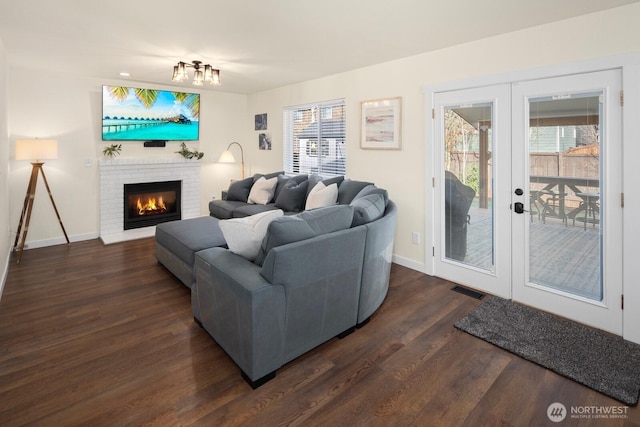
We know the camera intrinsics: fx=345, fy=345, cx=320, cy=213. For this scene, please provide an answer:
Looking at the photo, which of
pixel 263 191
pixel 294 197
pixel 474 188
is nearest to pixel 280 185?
pixel 263 191

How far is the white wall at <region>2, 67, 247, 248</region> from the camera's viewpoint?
15.6 ft

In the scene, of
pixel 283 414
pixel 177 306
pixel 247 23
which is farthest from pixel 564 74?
pixel 177 306

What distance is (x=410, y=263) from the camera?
165 inches

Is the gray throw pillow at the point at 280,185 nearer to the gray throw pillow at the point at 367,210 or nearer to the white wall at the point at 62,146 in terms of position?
the white wall at the point at 62,146

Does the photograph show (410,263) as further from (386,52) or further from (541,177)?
(386,52)

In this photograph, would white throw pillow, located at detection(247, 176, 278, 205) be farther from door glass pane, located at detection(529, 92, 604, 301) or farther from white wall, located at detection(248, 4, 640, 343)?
door glass pane, located at detection(529, 92, 604, 301)

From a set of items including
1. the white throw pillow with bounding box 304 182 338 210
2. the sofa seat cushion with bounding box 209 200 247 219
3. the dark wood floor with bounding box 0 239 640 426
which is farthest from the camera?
the sofa seat cushion with bounding box 209 200 247 219

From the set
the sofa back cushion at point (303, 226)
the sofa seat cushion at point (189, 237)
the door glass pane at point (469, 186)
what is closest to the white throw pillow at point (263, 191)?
the sofa seat cushion at point (189, 237)

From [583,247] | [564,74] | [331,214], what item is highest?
[564,74]

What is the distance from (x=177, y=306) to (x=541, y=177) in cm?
345

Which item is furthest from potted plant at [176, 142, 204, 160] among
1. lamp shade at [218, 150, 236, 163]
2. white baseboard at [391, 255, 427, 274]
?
white baseboard at [391, 255, 427, 274]

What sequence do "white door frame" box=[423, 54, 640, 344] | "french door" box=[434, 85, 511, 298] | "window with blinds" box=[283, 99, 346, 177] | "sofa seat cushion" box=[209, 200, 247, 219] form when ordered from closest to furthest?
"white door frame" box=[423, 54, 640, 344]
"french door" box=[434, 85, 511, 298]
"window with blinds" box=[283, 99, 346, 177]
"sofa seat cushion" box=[209, 200, 247, 219]

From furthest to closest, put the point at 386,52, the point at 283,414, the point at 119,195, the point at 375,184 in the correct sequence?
the point at 119,195 → the point at 375,184 → the point at 386,52 → the point at 283,414

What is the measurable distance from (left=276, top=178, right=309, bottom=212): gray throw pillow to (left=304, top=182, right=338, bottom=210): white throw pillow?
0.37m
